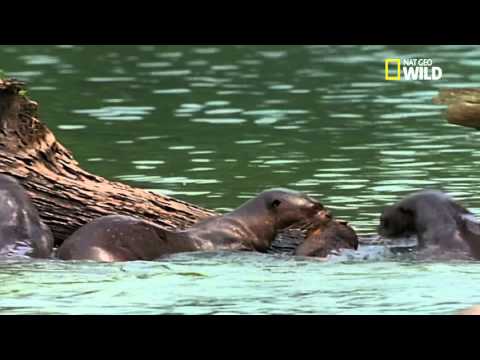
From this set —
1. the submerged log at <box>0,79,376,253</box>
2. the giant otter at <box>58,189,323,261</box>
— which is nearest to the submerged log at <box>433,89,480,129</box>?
the submerged log at <box>0,79,376,253</box>

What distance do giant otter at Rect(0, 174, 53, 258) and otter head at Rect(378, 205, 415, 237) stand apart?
272 cm

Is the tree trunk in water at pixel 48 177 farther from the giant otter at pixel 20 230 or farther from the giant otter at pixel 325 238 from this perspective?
the giant otter at pixel 325 238

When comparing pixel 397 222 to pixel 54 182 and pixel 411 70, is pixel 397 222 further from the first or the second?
pixel 411 70

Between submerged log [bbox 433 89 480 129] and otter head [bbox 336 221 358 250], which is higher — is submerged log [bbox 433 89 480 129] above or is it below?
above

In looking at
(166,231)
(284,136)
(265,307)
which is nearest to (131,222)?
(166,231)

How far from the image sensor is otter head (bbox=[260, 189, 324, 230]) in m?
14.0

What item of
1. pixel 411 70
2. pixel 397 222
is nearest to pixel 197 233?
pixel 397 222

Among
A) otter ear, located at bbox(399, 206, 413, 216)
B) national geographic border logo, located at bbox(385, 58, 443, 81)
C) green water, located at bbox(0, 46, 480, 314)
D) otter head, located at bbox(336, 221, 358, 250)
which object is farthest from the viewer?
national geographic border logo, located at bbox(385, 58, 443, 81)

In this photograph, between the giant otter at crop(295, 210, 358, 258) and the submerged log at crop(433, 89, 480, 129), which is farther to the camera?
the submerged log at crop(433, 89, 480, 129)

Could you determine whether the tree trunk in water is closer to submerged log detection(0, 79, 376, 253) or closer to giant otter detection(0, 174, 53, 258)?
submerged log detection(0, 79, 376, 253)

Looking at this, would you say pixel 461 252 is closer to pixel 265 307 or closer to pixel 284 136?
pixel 265 307

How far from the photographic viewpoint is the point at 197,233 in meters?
13.6

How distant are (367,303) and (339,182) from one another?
629 centimetres

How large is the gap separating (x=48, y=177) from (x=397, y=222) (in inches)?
111
